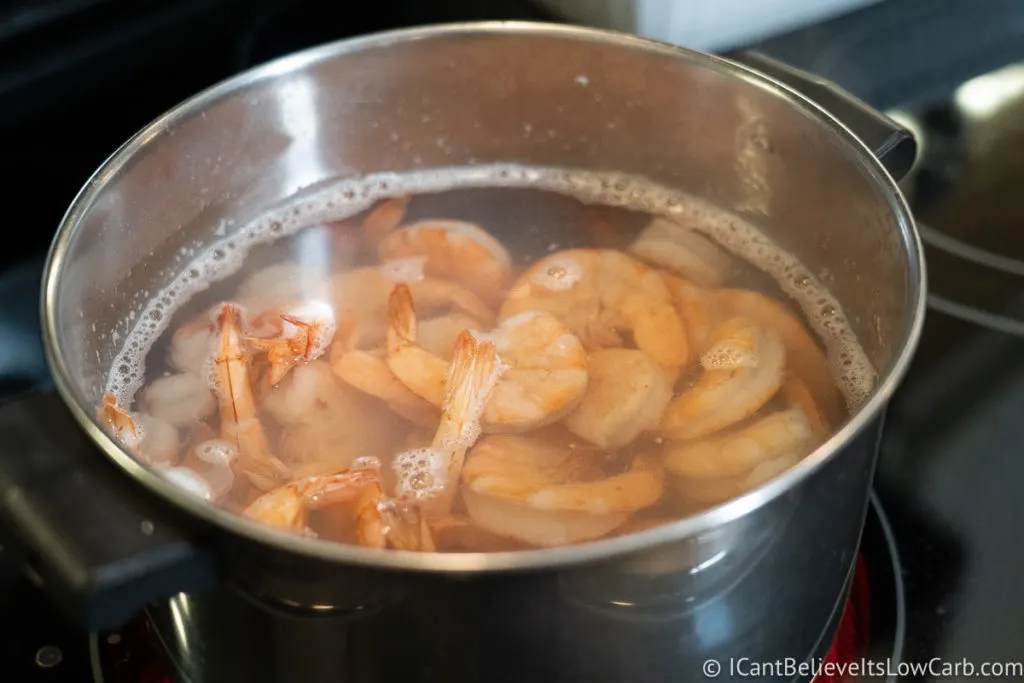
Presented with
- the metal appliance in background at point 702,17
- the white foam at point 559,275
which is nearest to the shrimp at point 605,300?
the white foam at point 559,275

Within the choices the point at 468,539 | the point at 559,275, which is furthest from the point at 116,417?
the point at 559,275

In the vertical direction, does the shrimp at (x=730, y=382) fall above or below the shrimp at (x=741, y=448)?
above

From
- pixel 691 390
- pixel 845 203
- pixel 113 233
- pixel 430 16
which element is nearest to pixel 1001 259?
pixel 845 203

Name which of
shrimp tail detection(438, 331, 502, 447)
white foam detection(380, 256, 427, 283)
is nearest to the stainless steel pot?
white foam detection(380, 256, 427, 283)

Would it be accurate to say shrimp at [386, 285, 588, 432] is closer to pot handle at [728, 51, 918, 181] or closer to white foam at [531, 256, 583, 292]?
white foam at [531, 256, 583, 292]

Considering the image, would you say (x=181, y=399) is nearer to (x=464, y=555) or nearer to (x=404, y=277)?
(x=404, y=277)

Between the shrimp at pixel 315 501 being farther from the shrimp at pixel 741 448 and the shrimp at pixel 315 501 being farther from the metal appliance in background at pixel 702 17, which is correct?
the metal appliance in background at pixel 702 17

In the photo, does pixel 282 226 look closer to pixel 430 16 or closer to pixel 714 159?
pixel 430 16
